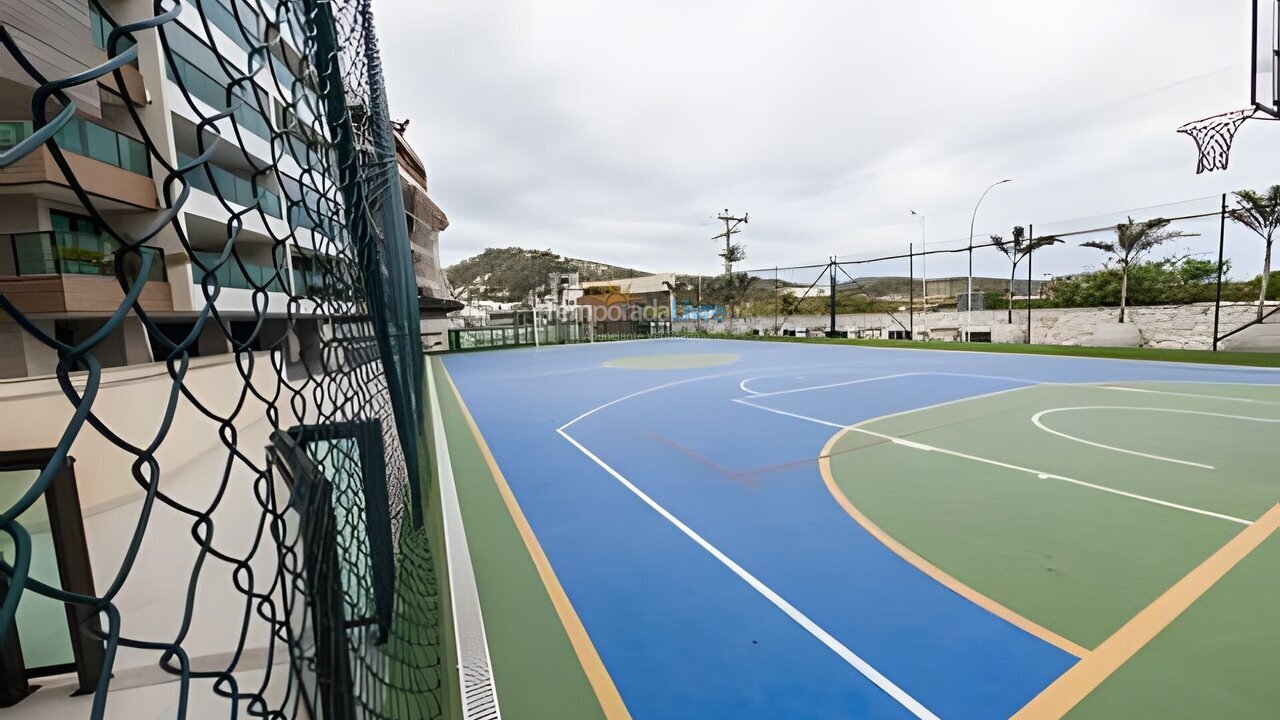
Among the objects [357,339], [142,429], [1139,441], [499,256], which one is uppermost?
[499,256]

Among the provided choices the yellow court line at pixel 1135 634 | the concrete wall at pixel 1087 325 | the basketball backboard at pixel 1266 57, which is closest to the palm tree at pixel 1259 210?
the concrete wall at pixel 1087 325

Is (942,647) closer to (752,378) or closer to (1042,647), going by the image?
(1042,647)

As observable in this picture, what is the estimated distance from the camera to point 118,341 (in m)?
4.38

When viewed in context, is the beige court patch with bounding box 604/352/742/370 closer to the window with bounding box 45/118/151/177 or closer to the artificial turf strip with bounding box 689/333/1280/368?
the artificial turf strip with bounding box 689/333/1280/368

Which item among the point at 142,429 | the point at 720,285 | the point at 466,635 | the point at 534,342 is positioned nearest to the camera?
the point at 466,635

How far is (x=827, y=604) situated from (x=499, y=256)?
270ft

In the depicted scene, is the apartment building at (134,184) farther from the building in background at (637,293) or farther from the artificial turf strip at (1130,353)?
the building in background at (637,293)

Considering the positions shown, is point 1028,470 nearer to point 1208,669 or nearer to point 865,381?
point 1208,669

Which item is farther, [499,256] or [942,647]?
[499,256]

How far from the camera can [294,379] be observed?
1.86m

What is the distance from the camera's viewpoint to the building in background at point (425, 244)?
2847 cm

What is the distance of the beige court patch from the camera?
1838 cm

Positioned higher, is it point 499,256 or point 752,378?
point 499,256

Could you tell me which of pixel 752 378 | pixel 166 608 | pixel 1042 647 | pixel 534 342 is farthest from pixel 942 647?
pixel 534 342
